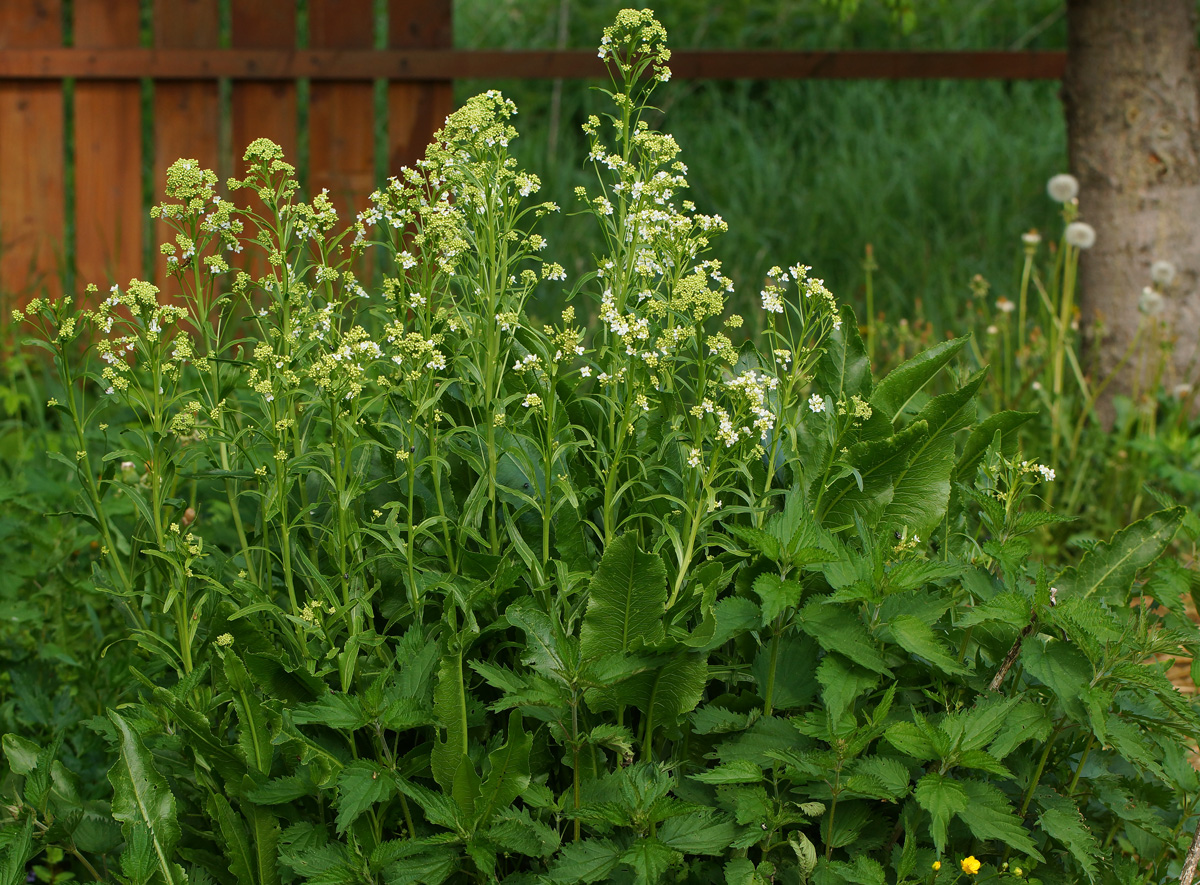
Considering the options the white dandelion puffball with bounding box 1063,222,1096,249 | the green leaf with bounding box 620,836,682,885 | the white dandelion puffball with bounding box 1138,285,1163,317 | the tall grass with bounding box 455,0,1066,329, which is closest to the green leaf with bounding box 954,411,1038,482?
the green leaf with bounding box 620,836,682,885

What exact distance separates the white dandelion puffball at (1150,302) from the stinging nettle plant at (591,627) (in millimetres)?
2612

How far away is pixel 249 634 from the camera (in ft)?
5.69

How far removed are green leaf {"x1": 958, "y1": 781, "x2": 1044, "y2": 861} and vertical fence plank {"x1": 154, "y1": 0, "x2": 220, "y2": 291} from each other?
507 cm

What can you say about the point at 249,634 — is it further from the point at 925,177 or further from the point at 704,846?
the point at 925,177

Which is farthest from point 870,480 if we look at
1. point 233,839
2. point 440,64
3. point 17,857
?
point 440,64

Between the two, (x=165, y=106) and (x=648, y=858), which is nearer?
(x=648, y=858)

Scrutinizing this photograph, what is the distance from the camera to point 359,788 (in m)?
1.49

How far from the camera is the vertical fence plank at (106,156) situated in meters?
5.60

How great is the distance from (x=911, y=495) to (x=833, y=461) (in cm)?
26

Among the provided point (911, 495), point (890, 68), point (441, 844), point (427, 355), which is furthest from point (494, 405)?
point (890, 68)

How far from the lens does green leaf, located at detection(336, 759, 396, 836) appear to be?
146 centimetres

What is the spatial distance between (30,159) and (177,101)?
79 cm

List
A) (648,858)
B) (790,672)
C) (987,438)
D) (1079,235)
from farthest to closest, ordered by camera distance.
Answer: (1079,235)
(987,438)
(790,672)
(648,858)

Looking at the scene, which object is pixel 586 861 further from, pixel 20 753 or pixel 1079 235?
pixel 1079 235
